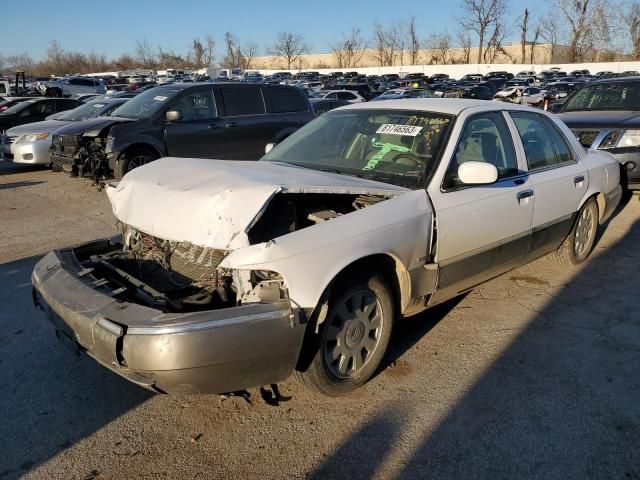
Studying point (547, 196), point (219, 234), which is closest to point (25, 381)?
point (219, 234)

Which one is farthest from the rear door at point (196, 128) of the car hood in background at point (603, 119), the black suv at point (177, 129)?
the car hood in background at point (603, 119)

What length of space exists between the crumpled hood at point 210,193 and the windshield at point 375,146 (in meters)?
0.26

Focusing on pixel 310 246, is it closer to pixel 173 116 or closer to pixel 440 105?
pixel 440 105

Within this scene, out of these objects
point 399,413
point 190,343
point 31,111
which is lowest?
point 399,413

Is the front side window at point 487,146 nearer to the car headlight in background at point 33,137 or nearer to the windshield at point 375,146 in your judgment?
the windshield at point 375,146

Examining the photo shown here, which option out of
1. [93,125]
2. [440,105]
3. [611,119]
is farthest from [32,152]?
[611,119]

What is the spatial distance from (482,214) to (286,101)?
7.27 metres

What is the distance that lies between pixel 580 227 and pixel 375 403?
10.9 ft

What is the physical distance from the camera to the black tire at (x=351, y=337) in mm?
2988

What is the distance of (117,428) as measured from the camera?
9.45 feet

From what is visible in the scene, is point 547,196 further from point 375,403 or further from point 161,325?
point 161,325

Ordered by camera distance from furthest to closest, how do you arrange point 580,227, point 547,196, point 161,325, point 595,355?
point 580,227 < point 547,196 < point 595,355 < point 161,325

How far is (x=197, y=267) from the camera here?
326 centimetres

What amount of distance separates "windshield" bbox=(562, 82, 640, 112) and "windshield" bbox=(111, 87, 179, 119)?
23.5 ft
